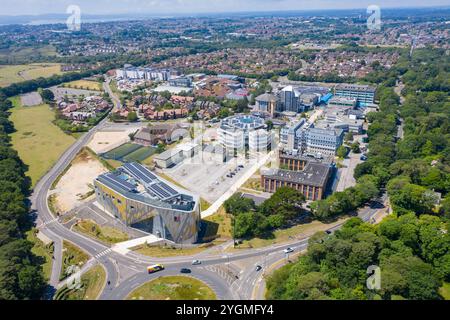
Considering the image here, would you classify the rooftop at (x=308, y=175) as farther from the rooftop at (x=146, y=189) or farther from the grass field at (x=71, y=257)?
the grass field at (x=71, y=257)

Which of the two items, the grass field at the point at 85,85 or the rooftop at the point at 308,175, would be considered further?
the grass field at the point at 85,85

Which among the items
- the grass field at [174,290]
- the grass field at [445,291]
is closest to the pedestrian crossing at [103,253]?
the grass field at [174,290]

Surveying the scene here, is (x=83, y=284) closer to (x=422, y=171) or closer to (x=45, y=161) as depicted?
(x=45, y=161)

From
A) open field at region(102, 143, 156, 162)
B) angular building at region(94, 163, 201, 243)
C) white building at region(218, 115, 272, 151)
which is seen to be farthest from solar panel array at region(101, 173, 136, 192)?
white building at region(218, 115, 272, 151)

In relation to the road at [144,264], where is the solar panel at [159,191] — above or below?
above

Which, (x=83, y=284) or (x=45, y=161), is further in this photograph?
(x=45, y=161)
